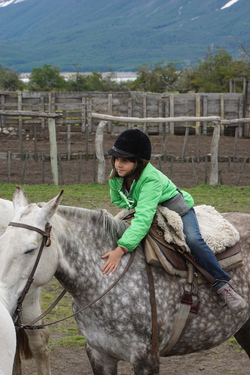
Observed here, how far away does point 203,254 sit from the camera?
10.8 ft

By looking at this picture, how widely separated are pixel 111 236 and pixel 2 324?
4.01 feet

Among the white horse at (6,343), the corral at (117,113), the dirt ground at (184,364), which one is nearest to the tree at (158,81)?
the corral at (117,113)

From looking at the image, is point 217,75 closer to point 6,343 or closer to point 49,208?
point 49,208

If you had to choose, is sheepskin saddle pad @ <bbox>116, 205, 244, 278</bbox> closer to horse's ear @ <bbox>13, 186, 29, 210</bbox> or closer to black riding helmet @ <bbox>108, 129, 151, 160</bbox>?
black riding helmet @ <bbox>108, 129, 151, 160</bbox>

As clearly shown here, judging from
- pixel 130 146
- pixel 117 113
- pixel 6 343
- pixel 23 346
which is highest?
pixel 117 113

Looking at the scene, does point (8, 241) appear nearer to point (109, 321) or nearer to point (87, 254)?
point (87, 254)

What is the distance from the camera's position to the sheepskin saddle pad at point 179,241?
321 cm

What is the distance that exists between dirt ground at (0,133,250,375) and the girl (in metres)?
1.41

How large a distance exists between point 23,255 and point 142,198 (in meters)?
0.91

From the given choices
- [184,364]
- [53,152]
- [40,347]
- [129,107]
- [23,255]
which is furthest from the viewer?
[129,107]

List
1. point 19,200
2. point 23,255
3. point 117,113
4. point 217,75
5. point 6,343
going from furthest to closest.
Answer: point 217,75
point 117,113
point 19,200
point 23,255
point 6,343

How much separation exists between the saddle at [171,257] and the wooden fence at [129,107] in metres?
19.2

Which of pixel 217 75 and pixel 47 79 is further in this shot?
pixel 47 79

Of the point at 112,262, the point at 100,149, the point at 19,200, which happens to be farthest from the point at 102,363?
the point at 100,149
